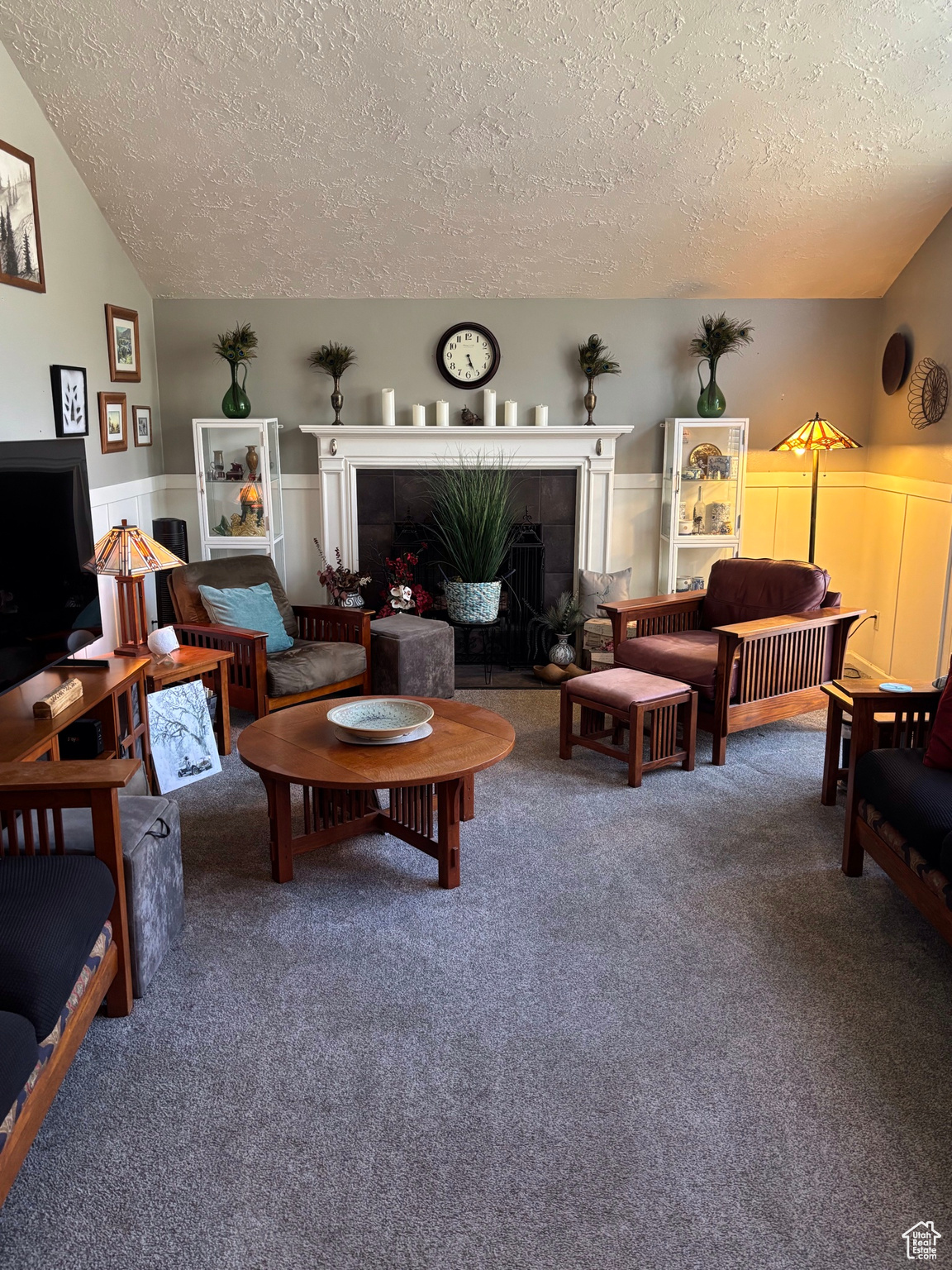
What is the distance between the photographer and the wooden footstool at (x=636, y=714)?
4051mm

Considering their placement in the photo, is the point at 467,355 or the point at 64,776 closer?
the point at 64,776

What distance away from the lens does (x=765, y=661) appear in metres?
4.40

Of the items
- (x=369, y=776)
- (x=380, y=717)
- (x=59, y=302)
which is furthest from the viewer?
(x=59, y=302)

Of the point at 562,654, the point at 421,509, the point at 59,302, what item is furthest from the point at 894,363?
the point at 59,302

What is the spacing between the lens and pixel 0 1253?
68.1 inches

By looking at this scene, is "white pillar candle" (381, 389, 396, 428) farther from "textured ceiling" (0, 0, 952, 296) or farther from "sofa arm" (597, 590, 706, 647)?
"sofa arm" (597, 590, 706, 647)

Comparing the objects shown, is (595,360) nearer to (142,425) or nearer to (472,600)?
(472,600)

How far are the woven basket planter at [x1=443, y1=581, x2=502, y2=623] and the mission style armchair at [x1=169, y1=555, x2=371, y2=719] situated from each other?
698 millimetres

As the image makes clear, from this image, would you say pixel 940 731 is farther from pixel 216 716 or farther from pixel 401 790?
pixel 216 716

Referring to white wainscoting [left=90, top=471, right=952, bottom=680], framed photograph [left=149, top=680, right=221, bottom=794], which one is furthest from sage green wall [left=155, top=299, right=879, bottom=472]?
framed photograph [left=149, top=680, right=221, bottom=794]

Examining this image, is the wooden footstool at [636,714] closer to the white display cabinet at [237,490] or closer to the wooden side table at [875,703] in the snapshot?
the wooden side table at [875,703]

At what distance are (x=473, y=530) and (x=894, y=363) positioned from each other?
8.58 feet

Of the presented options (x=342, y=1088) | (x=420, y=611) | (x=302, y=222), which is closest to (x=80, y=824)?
(x=342, y=1088)

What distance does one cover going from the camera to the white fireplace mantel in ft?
19.2
